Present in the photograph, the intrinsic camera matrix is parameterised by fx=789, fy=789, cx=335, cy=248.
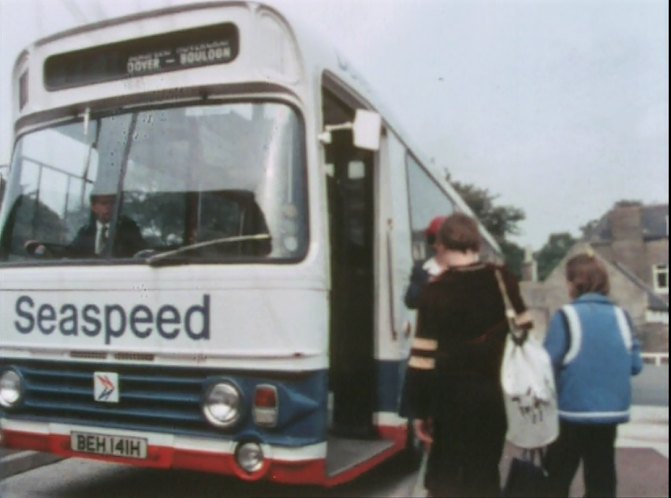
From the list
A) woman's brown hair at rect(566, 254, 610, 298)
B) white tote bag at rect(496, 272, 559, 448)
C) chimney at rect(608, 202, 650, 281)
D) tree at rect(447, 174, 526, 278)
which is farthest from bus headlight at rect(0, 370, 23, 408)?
chimney at rect(608, 202, 650, 281)

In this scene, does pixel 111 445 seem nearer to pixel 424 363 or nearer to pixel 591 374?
pixel 424 363

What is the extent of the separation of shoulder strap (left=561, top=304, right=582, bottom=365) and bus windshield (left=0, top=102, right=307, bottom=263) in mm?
1579

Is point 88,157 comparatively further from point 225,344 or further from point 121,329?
point 225,344

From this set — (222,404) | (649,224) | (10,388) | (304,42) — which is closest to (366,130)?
(304,42)

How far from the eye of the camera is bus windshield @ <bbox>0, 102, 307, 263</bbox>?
4539 millimetres

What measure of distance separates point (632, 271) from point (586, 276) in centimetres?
4730

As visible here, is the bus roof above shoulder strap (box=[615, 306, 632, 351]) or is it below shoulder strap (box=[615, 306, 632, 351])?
above

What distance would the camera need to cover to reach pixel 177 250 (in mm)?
4527

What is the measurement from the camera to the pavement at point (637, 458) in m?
6.06

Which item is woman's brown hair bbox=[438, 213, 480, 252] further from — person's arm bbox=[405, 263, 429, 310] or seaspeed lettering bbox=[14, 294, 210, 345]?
person's arm bbox=[405, 263, 429, 310]

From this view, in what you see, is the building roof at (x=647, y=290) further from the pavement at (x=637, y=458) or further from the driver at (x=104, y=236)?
the driver at (x=104, y=236)

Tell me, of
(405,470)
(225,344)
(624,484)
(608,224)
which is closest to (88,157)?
(225,344)

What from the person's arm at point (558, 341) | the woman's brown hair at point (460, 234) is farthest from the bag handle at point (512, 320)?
the person's arm at point (558, 341)

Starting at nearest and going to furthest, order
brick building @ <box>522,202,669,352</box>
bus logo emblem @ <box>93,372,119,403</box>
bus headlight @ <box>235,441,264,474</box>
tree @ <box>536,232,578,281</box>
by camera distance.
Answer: bus headlight @ <box>235,441,264,474</box>
bus logo emblem @ <box>93,372,119,403</box>
brick building @ <box>522,202,669,352</box>
tree @ <box>536,232,578,281</box>
